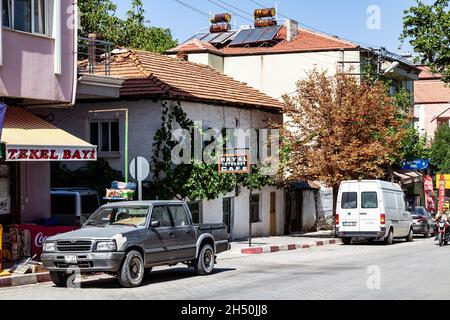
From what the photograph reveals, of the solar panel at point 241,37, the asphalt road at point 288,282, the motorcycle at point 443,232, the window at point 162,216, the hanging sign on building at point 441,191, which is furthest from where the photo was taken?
the hanging sign on building at point 441,191

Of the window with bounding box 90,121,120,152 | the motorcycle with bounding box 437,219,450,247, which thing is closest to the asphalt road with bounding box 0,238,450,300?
the motorcycle with bounding box 437,219,450,247

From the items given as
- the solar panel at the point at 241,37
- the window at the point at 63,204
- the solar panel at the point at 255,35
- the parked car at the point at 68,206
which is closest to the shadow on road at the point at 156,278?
the parked car at the point at 68,206

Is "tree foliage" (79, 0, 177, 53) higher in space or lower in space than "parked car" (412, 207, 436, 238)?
higher

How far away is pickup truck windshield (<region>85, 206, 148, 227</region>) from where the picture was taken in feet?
53.6

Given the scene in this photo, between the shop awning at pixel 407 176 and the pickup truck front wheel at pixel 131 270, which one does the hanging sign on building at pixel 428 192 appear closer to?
the shop awning at pixel 407 176

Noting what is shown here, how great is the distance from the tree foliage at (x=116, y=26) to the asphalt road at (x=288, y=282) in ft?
89.3

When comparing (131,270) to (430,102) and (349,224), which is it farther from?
(430,102)

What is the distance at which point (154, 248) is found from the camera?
16188 mm

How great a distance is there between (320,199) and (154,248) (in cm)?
2688

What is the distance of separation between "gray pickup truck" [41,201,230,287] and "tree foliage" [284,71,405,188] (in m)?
16.9

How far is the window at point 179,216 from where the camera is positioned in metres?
17.3

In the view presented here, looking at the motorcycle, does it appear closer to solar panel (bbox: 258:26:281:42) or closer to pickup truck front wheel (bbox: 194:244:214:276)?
pickup truck front wheel (bbox: 194:244:214:276)

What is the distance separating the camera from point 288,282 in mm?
16219

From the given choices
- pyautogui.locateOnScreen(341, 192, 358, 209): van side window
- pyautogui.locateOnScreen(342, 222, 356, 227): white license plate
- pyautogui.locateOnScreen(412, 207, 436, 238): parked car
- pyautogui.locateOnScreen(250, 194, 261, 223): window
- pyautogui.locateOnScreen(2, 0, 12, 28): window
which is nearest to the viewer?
pyautogui.locateOnScreen(2, 0, 12, 28): window
